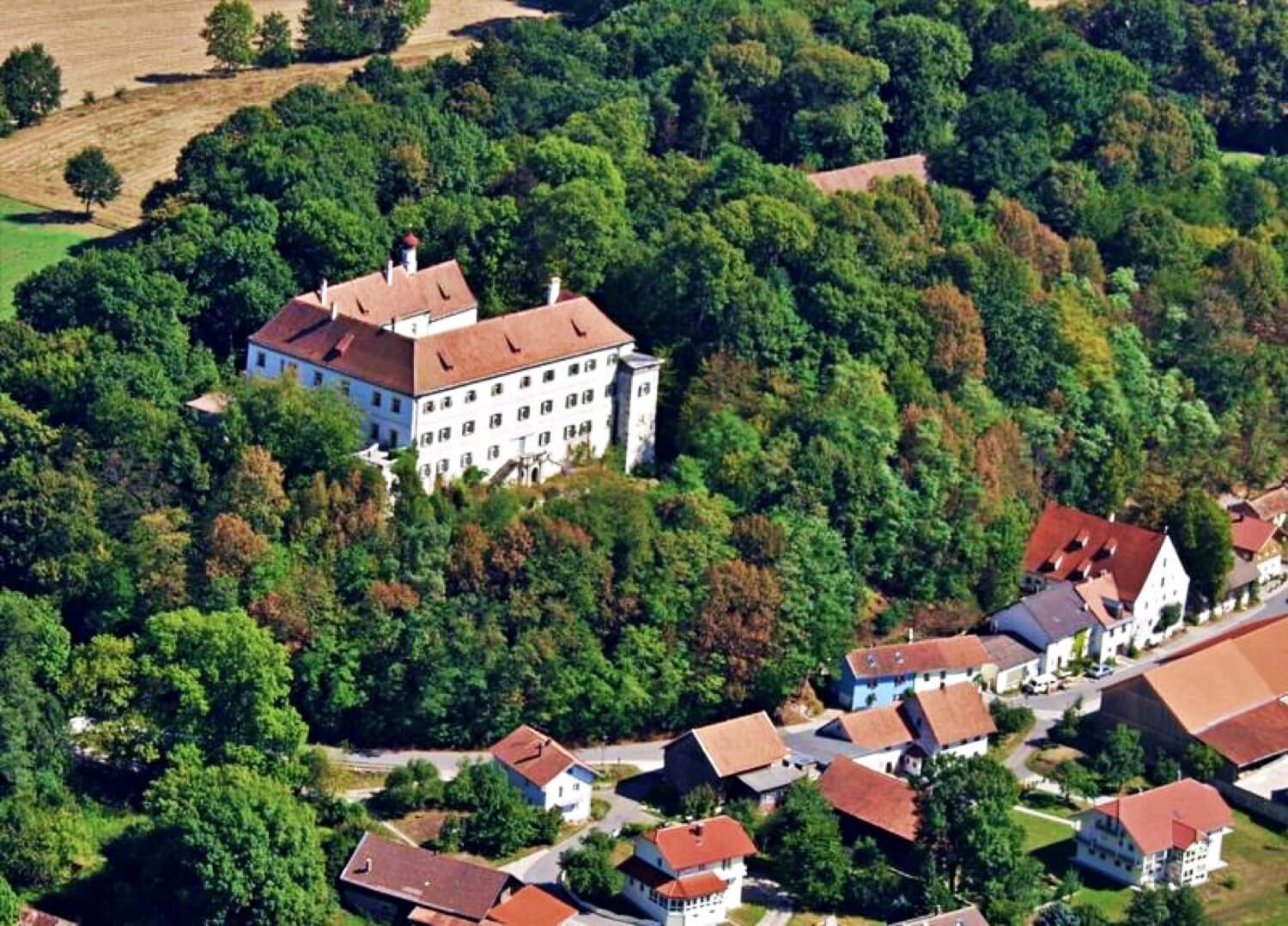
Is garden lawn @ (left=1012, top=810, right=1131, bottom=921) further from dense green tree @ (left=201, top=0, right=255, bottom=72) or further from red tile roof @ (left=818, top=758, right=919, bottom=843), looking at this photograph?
dense green tree @ (left=201, top=0, right=255, bottom=72)

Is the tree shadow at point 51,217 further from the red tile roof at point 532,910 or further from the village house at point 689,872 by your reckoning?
the red tile roof at point 532,910

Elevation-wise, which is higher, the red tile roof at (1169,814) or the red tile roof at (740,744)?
the red tile roof at (740,744)

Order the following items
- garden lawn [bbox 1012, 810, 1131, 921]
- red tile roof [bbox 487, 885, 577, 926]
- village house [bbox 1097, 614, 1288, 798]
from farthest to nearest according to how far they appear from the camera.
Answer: village house [bbox 1097, 614, 1288, 798] → garden lawn [bbox 1012, 810, 1131, 921] → red tile roof [bbox 487, 885, 577, 926]

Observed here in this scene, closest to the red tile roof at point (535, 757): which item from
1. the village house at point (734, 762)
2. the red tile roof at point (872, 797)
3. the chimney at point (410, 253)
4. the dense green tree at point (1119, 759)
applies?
the village house at point (734, 762)

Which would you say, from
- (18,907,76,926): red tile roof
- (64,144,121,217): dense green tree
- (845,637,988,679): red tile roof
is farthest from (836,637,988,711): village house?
(64,144,121,217): dense green tree

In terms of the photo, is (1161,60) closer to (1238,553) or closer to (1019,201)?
(1019,201)

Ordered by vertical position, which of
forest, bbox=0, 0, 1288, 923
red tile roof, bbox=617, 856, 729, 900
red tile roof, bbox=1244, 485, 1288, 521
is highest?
forest, bbox=0, 0, 1288, 923

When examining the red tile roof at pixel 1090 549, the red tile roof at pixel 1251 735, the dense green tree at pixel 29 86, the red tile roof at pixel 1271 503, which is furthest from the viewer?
the dense green tree at pixel 29 86
